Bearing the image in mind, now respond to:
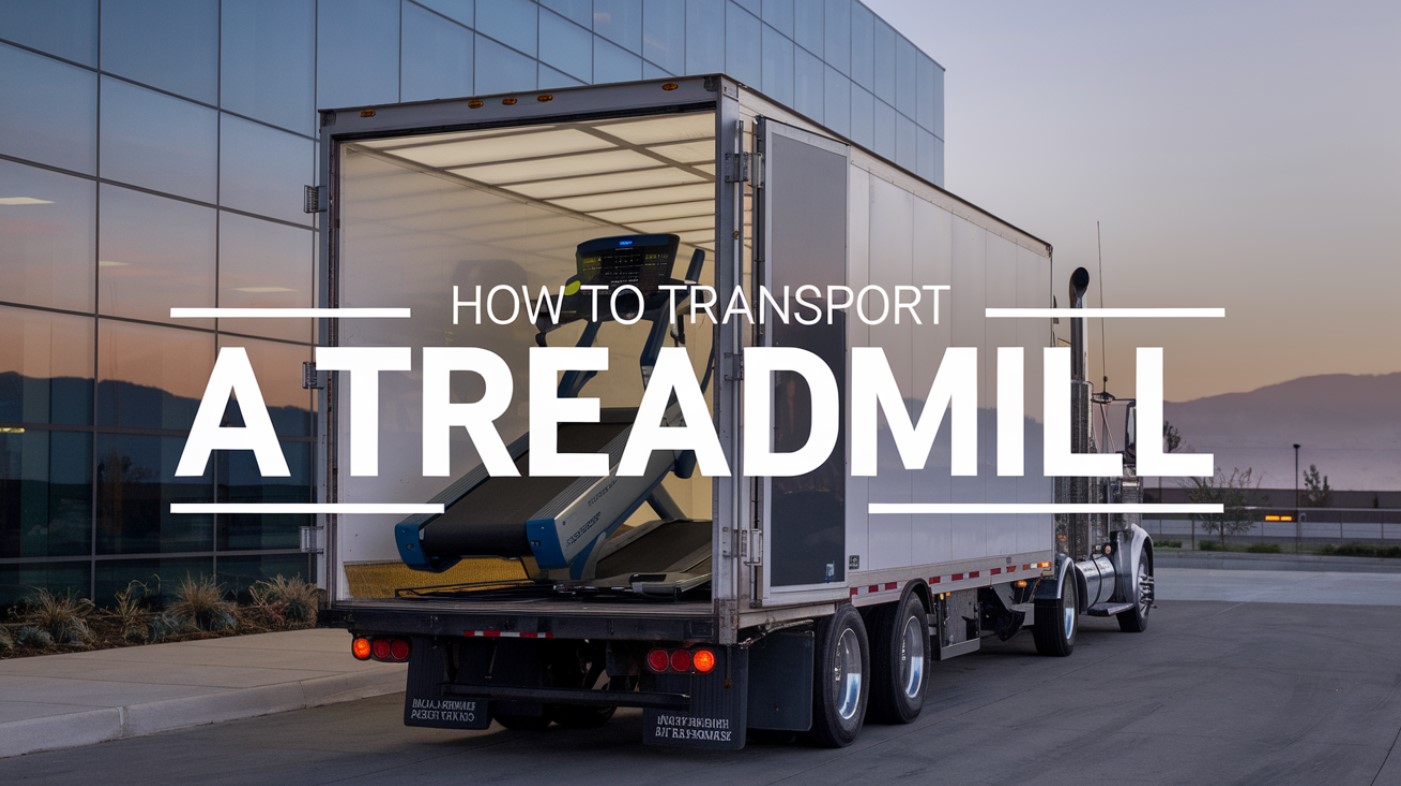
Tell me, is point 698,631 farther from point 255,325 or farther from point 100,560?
point 255,325

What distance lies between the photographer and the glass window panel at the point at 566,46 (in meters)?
24.9

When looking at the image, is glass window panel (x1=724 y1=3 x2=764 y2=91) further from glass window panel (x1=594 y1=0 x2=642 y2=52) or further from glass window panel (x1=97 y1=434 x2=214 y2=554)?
glass window panel (x1=97 y1=434 x2=214 y2=554)

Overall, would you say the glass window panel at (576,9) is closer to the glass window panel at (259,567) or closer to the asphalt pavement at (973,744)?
the glass window panel at (259,567)

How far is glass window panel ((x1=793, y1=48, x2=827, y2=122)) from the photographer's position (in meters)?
33.3

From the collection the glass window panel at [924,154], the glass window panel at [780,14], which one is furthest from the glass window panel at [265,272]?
the glass window panel at [924,154]

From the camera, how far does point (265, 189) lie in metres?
20.0

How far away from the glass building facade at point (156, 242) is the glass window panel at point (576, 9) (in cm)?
218

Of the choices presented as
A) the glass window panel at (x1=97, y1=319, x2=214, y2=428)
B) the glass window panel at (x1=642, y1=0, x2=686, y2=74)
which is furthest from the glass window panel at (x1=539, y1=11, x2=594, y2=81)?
the glass window panel at (x1=97, y1=319, x2=214, y2=428)

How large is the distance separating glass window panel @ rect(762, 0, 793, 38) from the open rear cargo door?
2281 cm

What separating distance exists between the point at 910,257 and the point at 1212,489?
145 feet

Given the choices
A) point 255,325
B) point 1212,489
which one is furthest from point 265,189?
point 1212,489

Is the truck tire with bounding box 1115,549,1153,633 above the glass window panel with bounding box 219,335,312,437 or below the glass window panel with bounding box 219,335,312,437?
below

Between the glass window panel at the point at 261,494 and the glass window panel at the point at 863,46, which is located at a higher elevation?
the glass window panel at the point at 863,46

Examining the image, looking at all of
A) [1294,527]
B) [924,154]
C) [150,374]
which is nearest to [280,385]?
[150,374]
